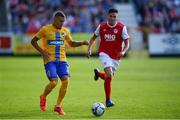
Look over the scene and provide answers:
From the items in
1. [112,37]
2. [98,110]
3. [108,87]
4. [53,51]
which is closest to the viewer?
[98,110]

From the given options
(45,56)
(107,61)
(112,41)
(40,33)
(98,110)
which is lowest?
(98,110)

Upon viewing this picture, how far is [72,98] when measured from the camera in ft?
62.8

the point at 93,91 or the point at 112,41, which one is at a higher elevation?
the point at 112,41

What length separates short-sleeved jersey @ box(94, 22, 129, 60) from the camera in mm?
17484

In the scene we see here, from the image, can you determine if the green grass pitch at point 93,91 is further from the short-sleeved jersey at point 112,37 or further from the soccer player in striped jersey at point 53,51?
the short-sleeved jersey at point 112,37

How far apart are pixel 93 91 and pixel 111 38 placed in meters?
4.22

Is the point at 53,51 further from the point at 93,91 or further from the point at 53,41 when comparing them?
the point at 93,91

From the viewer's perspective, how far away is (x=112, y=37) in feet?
57.6

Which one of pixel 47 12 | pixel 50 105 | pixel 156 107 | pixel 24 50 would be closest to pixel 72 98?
pixel 50 105

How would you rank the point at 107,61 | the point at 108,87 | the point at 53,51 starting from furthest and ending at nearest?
the point at 107,61 < the point at 108,87 < the point at 53,51

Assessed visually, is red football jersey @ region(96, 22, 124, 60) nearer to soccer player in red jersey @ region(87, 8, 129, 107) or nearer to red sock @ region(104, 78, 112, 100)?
soccer player in red jersey @ region(87, 8, 129, 107)

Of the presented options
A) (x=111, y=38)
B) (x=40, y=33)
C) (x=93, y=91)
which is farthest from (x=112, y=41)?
(x=93, y=91)

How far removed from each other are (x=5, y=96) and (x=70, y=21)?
969 inches

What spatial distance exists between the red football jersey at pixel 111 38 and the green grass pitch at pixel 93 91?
1407 mm
